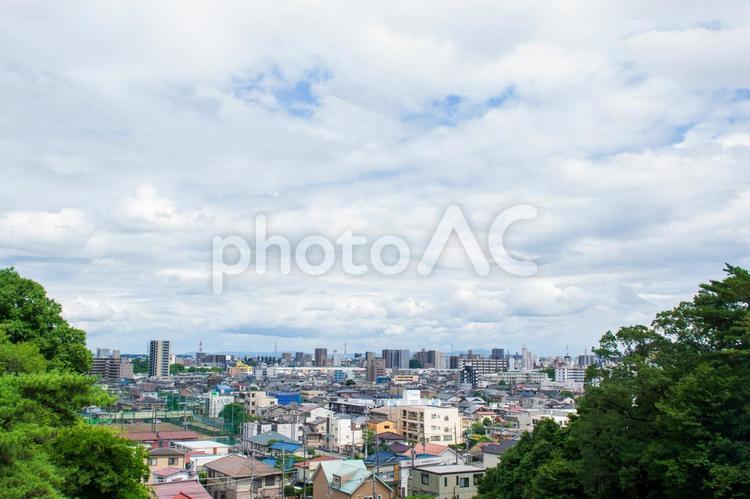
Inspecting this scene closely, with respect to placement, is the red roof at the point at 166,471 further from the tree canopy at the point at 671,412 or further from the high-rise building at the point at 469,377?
the high-rise building at the point at 469,377

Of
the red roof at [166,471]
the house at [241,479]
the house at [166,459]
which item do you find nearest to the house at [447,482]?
the house at [241,479]

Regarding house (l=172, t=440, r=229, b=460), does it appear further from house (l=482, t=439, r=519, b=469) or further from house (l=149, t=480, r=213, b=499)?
house (l=482, t=439, r=519, b=469)

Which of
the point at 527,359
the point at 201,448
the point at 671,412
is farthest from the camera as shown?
the point at 527,359

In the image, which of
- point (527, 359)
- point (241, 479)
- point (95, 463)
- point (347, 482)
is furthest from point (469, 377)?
point (95, 463)

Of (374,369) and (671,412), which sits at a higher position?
(671,412)

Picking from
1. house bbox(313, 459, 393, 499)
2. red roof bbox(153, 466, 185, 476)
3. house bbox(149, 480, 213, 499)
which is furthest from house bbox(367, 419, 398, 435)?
house bbox(149, 480, 213, 499)

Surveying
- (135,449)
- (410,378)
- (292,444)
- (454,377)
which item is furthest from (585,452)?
(454,377)

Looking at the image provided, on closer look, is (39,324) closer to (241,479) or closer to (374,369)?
(241,479)
